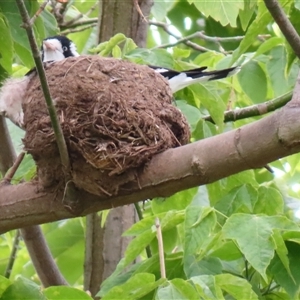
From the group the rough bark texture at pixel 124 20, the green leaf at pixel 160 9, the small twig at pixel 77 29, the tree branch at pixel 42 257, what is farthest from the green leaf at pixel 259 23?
the small twig at pixel 77 29

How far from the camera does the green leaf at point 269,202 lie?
Answer: 2537 millimetres

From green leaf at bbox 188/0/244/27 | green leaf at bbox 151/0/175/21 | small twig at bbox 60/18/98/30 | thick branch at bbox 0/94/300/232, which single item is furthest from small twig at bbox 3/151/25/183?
small twig at bbox 60/18/98/30

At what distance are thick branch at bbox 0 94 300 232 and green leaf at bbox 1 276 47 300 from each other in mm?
220

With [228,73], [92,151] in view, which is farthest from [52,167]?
[228,73]

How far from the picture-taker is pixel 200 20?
169 inches

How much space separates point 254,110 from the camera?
271 cm

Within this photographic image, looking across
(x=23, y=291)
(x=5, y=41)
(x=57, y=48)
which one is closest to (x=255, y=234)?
(x=23, y=291)

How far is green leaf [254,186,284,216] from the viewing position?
2537mm

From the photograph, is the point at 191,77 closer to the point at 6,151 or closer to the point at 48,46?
the point at 6,151

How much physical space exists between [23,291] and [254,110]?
119 centimetres

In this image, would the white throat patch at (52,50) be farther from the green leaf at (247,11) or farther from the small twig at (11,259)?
the green leaf at (247,11)

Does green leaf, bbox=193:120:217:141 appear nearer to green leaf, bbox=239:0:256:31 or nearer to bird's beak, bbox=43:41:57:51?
green leaf, bbox=239:0:256:31

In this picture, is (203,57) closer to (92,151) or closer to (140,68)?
(140,68)

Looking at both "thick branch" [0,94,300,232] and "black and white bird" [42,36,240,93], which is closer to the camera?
"thick branch" [0,94,300,232]
